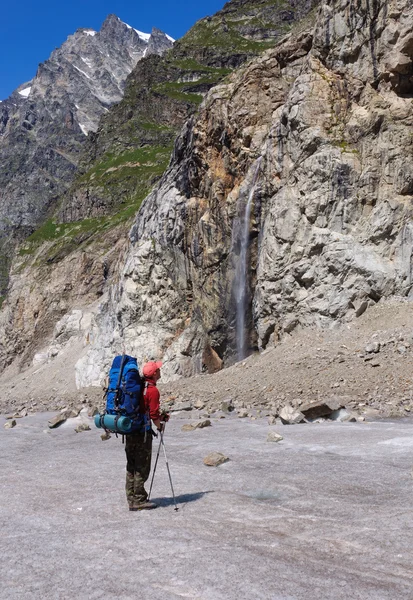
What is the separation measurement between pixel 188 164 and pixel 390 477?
35.6m

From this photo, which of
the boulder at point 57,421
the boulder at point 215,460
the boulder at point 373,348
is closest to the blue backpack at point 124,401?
the boulder at point 215,460

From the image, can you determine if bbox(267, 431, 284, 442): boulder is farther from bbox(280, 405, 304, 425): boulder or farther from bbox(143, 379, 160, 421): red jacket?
bbox(143, 379, 160, 421): red jacket

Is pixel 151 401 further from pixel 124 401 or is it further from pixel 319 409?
pixel 319 409

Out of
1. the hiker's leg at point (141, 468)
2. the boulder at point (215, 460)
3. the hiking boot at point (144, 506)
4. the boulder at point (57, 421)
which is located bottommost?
the boulder at point (57, 421)

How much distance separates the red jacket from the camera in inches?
303

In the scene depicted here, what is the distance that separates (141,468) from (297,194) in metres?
24.4

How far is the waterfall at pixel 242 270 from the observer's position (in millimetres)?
33875

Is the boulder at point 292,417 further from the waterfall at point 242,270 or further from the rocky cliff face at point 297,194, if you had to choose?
the waterfall at point 242,270

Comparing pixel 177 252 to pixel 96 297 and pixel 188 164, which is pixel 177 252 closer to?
pixel 188 164

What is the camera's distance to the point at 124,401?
746cm

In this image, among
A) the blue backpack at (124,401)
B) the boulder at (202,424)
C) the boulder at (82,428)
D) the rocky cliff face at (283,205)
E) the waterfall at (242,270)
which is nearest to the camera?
the blue backpack at (124,401)

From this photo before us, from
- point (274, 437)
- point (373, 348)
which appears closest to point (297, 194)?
point (373, 348)

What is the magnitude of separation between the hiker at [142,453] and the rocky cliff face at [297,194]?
20.2 m

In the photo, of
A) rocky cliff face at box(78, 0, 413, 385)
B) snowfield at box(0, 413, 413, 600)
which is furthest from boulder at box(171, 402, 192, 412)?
snowfield at box(0, 413, 413, 600)
